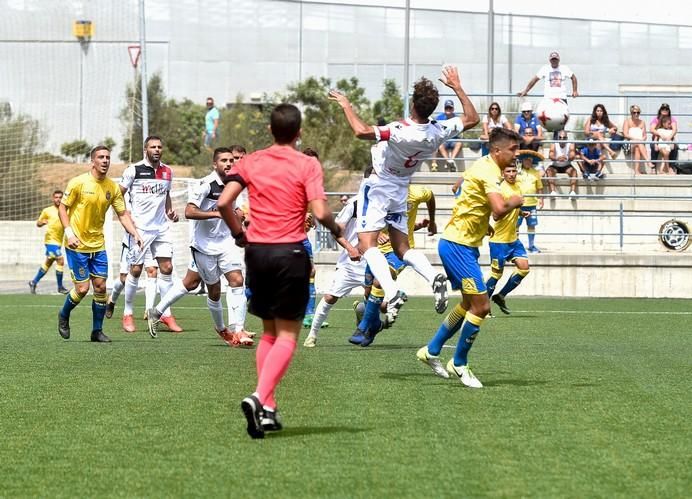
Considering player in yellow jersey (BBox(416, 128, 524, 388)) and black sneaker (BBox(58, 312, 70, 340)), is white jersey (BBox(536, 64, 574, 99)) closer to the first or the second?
black sneaker (BBox(58, 312, 70, 340))

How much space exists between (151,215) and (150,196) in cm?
24

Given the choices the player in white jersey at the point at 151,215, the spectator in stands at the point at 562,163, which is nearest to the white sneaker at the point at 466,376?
the player in white jersey at the point at 151,215

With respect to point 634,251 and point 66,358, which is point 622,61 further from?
point 66,358

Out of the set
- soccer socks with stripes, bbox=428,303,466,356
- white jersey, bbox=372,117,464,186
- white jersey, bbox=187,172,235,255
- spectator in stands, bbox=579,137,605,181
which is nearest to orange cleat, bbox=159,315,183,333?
white jersey, bbox=187,172,235,255

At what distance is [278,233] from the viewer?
756 cm

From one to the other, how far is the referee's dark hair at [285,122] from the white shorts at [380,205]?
140 inches

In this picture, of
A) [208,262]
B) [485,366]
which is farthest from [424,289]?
[485,366]

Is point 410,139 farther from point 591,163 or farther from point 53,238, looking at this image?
point 53,238

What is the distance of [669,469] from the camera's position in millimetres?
6570

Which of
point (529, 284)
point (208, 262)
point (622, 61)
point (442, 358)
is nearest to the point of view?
point (442, 358)

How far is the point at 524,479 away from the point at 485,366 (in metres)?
5.08

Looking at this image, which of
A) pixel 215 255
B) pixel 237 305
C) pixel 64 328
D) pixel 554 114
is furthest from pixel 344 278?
pixel 554 114

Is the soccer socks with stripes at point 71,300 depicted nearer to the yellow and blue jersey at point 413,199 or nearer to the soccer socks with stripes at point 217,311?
the soccer socks with stripes at point 217,311

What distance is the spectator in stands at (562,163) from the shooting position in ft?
89.8
